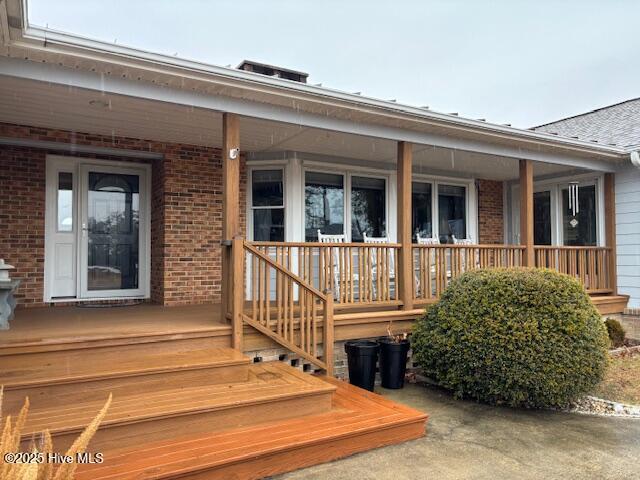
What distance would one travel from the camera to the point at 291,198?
7469 mm

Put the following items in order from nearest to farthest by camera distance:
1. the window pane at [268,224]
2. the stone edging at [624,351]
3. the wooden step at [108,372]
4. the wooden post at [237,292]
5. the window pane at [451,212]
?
the wooden step at [108,372]
the wooden post at [237,292]
the stone edging at [624,351]
the window pane at [268,224]
the window pane at [451,212]

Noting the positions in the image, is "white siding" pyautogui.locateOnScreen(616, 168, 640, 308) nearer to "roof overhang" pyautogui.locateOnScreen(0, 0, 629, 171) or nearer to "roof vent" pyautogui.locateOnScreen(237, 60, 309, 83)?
"roof overhang" pyautogui.locateOnScreen(0, 0, 629, 171)

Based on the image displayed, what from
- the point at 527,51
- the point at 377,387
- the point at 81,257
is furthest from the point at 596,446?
the point at 527,51

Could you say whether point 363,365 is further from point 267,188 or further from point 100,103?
point 100,103

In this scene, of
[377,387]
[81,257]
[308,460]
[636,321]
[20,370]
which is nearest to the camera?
[308,460]

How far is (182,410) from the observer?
326 cm

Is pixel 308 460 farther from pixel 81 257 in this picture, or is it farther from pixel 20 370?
pixel 81 257

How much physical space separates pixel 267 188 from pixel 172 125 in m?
1.99

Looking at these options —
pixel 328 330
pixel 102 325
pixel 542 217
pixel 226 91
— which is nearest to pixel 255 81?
pixel 226 91

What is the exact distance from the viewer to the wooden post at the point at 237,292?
187 inches

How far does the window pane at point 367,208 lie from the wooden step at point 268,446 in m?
4.32

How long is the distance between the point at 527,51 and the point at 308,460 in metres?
23.3

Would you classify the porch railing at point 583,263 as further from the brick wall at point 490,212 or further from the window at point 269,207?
the window at point 269,207

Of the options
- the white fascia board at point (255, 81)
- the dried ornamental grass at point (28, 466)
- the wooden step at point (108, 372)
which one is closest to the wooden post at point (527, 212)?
the white fascia board at point (255, 81)
